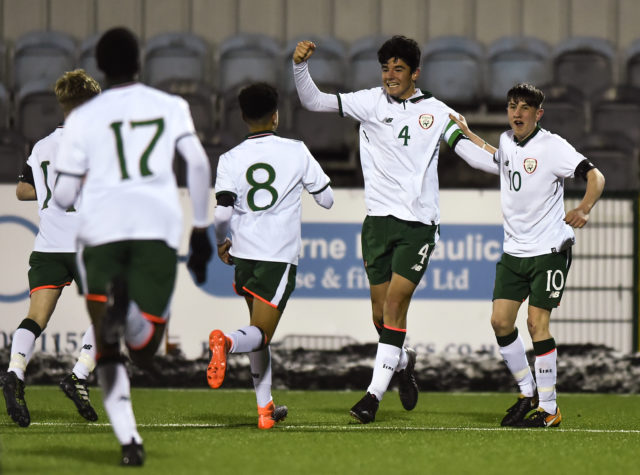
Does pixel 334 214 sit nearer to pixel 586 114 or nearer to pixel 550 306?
pixel 550 306

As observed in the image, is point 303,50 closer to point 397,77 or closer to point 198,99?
point 397,77

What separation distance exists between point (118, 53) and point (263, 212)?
1.69 metres

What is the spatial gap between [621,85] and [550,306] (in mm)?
7138

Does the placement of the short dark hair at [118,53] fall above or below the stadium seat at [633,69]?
below

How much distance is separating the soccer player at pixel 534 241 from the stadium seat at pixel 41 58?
8142 mm

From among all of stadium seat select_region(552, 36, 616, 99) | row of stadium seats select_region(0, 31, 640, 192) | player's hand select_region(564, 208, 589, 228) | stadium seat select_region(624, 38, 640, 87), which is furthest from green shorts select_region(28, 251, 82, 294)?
stadium seat select_region(624, 38, 640, 87)

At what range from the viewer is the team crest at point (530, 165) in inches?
265

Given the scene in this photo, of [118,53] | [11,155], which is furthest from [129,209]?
[11,155]

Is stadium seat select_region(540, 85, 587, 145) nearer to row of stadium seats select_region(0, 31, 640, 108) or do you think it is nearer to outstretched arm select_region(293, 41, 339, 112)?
row of stadium seats select_region(0, 31, 640, 108)

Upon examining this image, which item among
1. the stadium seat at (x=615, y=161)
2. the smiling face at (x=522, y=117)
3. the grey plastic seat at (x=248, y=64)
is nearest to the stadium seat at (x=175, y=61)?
the grey plastic seat at (x=248, y=64)

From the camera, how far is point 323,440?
5.77 meters

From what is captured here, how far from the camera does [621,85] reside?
13.2 metres

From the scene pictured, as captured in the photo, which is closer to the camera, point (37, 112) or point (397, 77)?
point (397, 77)

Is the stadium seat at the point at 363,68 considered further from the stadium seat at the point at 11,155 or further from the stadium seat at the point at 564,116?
the stadium seat at the point at 11,155
